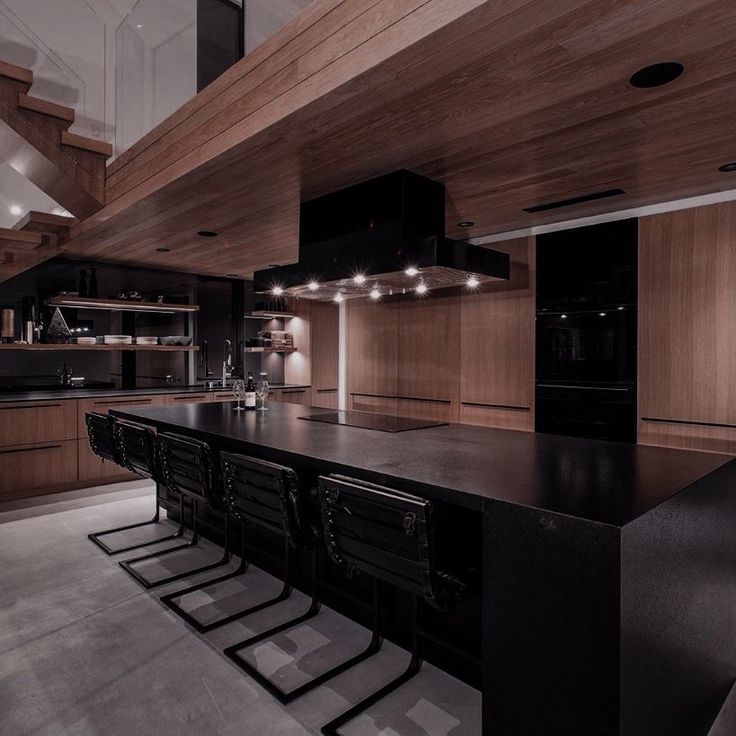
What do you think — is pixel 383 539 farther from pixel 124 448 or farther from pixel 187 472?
pixel 124 448

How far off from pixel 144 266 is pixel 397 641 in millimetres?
5029

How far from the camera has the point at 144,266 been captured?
5996 millimetres

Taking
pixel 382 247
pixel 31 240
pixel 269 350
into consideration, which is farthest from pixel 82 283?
pixel 382 247

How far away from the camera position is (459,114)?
2.27m

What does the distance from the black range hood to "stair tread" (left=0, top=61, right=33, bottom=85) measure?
5.26ft

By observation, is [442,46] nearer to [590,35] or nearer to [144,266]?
[590,35]

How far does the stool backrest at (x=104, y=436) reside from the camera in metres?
3.50

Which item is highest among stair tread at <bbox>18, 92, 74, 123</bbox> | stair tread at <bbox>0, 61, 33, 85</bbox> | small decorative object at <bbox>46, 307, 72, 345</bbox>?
stair tread at <bbox>0, 61, 33, 85</bbox>

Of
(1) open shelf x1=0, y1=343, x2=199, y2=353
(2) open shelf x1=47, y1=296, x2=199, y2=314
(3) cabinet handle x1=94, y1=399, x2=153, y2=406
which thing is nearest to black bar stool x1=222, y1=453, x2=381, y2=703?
(3) cabinet handle x1=94, y1=399, x2=153, y2=406

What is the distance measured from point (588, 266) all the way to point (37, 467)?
4987 millimetres

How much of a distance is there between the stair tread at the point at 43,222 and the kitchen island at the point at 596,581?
3359mm

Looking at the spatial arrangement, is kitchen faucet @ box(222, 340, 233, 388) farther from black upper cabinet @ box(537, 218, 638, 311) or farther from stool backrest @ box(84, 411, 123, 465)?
black upper cabinet @ box(537, 218, 638, 311)

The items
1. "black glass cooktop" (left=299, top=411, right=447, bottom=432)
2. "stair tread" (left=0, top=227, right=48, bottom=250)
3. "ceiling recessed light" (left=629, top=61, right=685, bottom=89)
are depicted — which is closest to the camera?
"ceiling recessed light" (left=629, top=61, right=685, bottom=89)

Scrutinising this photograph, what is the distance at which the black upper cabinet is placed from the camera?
3943 millimetres
